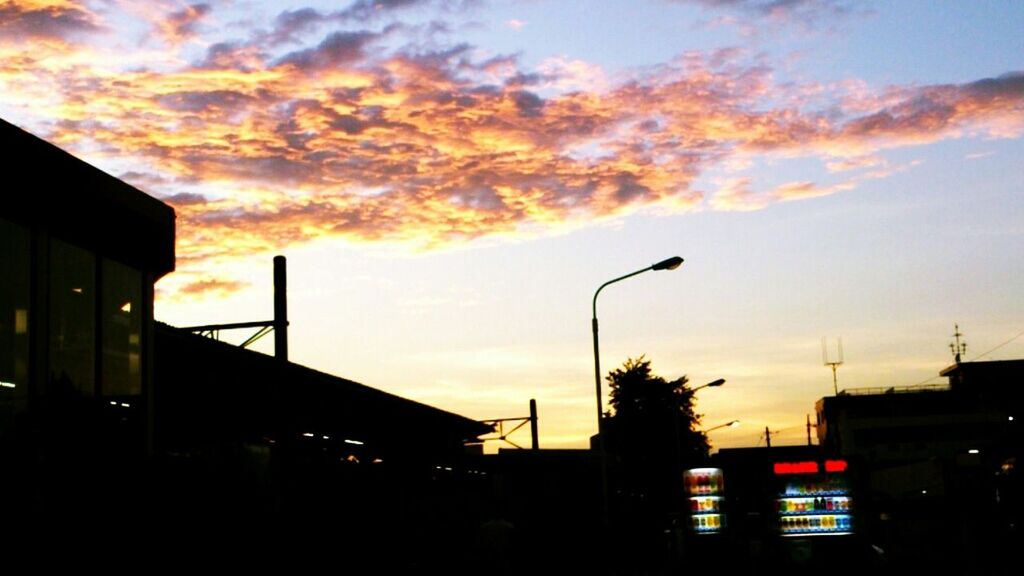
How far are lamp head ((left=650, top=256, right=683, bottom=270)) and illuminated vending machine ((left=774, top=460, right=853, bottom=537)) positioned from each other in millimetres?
6810

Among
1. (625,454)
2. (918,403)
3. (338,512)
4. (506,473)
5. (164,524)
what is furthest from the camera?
(918,403)

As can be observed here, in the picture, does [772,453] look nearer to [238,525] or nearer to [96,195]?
[238,525]

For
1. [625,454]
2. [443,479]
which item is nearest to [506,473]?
[443,479]

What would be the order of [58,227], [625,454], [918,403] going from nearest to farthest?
[58,227], [625,454], [918,403]

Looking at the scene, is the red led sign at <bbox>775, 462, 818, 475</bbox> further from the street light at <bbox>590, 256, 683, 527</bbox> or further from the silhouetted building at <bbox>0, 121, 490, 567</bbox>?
the silhouetted building at <bbox>0, 121, 490, 567</bbox>

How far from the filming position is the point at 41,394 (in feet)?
62.0

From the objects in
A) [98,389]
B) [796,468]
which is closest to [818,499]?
[796,468]

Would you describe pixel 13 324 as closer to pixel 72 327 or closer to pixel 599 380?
pixel 72 327

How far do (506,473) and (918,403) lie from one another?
92497 millimetres

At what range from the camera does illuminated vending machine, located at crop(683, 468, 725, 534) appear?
107 feet

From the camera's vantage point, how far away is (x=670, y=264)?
35.1 metres

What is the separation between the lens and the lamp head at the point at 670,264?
114 ft

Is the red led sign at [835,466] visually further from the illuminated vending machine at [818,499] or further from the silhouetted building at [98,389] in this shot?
the silhouetted building at [98,389]

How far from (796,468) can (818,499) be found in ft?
2.92
